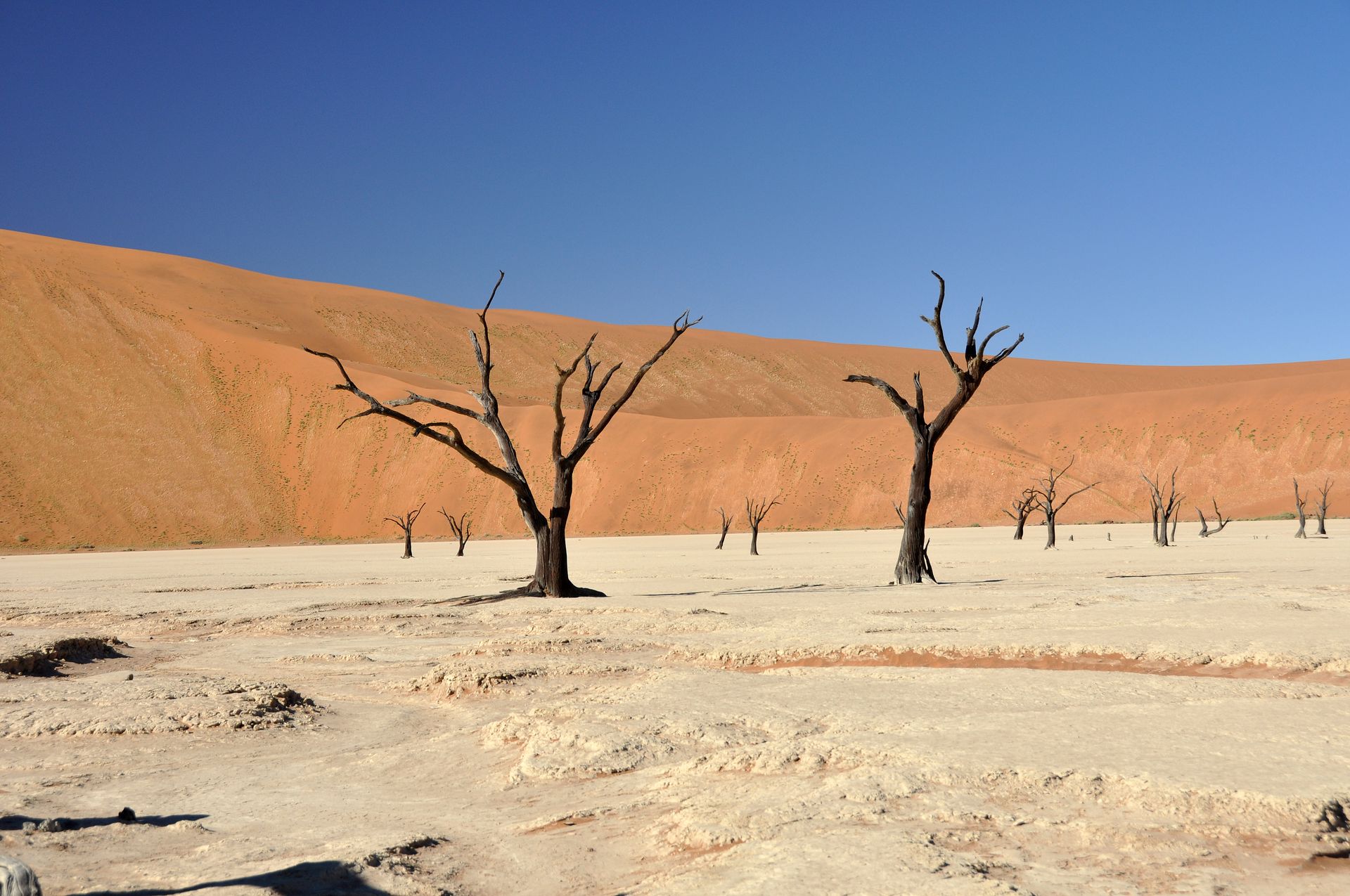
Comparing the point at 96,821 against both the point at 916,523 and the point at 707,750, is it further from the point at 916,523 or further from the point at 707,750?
the point at 916,523

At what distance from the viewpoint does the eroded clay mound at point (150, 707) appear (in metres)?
8.25

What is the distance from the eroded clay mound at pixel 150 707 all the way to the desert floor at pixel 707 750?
4cm

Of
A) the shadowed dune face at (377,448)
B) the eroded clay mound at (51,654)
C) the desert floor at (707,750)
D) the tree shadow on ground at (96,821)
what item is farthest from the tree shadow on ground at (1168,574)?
the shadowed dune face at (377,448)

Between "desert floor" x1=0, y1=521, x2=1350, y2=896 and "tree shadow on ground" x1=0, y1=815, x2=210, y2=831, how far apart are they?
29 millimetres

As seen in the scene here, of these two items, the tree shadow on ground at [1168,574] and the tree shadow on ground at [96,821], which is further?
the tree shadow on ground at [1168,574]

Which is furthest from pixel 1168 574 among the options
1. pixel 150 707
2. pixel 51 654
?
pixel 51 654

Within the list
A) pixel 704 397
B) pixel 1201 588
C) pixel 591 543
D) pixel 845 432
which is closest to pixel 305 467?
pixel 591 543

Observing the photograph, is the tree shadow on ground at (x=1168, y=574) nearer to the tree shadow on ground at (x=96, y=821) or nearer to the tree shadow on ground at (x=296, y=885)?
the tree shadow on ground at (x=96, y=821)

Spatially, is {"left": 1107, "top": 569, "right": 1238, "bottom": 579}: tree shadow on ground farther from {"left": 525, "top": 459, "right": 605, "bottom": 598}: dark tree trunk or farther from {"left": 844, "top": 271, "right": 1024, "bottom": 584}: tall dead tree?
{"left": 525, "top": 459, "right": 605, "bottom": 598}: dark tree trunk

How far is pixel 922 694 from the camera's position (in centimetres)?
852

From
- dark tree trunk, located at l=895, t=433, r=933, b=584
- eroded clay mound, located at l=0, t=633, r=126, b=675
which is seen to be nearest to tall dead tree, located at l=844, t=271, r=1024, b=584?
dark tree trunk, located at l=895, t=433, r=933, b=584

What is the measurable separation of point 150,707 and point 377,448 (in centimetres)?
7443

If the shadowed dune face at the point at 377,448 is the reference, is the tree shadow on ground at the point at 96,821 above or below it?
below

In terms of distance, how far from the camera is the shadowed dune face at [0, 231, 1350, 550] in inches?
2724
